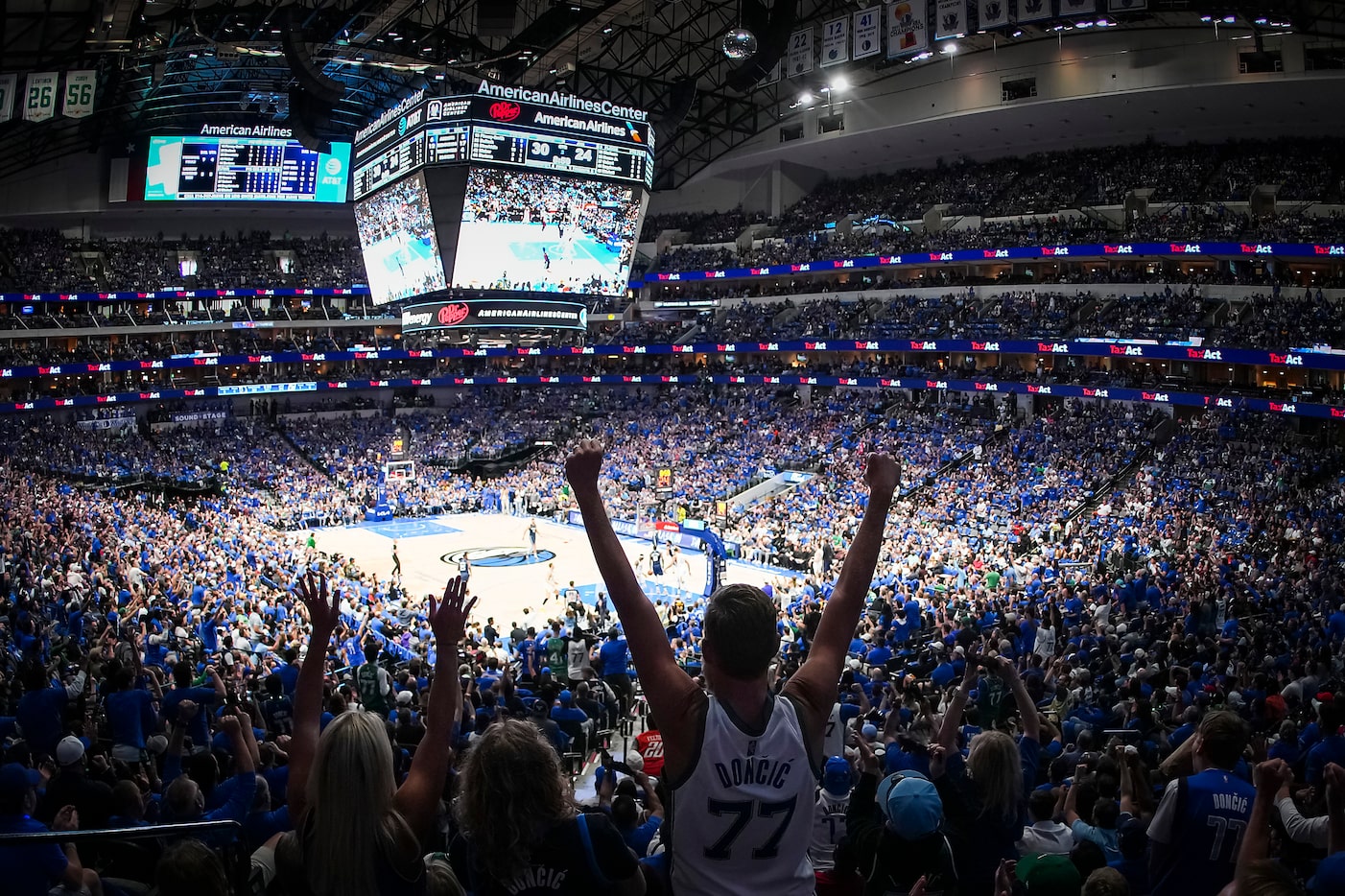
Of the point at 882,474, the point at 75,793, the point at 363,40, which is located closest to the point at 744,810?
the point at 882,474

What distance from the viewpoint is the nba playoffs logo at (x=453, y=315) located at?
1321 inches

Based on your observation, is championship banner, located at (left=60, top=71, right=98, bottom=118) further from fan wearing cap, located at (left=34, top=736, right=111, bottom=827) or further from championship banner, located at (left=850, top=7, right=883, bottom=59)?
fan wearing cap, located at (left=34, top=736, right=111, bottom=827)

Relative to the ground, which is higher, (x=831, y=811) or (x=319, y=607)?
(x=319, y=607)

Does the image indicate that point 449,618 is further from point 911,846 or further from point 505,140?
point 505,140

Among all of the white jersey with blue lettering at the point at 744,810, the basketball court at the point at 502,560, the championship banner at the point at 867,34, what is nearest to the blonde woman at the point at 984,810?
the white jersey with blue lettering at the point at 744,810

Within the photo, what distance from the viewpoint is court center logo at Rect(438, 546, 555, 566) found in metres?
35.7

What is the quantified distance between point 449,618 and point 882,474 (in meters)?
1.51

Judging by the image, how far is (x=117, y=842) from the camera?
457 centimetres

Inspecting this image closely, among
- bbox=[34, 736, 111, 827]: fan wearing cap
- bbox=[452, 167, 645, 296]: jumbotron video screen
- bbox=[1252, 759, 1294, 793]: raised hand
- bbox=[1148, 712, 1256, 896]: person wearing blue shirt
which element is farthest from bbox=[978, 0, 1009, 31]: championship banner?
bbox=[34, 736, 111, 827]: fan wearing cap

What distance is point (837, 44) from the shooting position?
40000 millimetres

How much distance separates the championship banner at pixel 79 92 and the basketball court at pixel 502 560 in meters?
16.1

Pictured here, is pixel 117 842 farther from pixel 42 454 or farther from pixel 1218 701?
pixel 42 454

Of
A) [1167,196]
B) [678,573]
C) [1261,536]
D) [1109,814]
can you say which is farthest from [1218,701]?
[1167,196]

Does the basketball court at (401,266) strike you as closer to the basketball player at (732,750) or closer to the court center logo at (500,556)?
the court center logo at (500,556)
